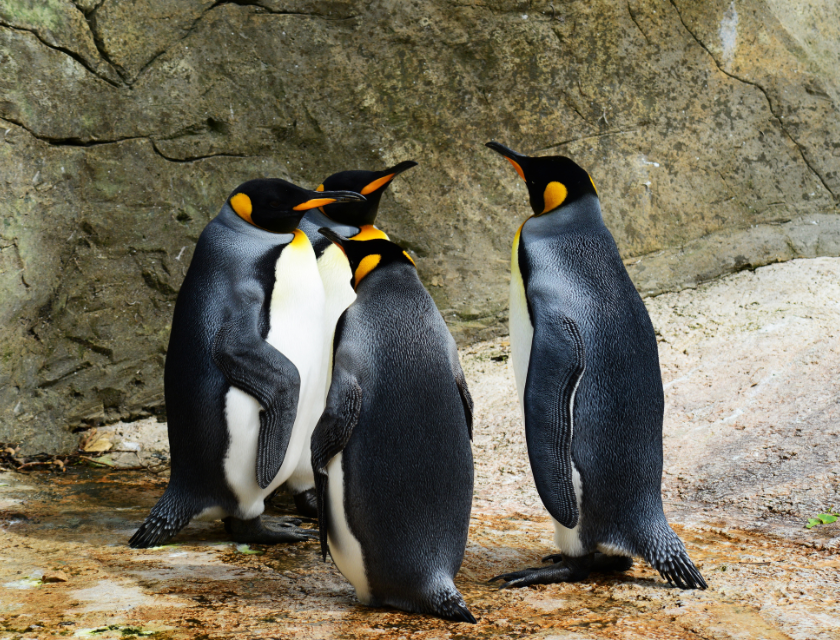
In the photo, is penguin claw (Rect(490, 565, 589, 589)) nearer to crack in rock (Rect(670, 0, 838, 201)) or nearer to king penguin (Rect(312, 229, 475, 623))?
king penguin (Rect(312, 229, 475, 623))

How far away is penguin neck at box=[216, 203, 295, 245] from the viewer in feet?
10.6

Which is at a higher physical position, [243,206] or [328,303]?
[243,206]

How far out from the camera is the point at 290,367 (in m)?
3.00

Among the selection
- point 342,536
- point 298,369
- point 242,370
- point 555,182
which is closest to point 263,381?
point 242,370

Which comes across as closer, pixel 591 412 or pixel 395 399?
pixel 395 399

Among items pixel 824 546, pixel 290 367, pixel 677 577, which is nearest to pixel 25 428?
pixel 290 367

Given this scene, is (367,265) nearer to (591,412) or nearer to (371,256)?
(371,256)

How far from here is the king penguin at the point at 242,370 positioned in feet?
9.64

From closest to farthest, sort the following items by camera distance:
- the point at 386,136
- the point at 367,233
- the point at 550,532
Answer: the point at 550,532 < the point at 367,233 < the point at 386,136

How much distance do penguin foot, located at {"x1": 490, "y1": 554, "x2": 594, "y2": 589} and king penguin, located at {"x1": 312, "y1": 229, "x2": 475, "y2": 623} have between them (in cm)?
30

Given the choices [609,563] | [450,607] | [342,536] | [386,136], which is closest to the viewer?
[450,607]

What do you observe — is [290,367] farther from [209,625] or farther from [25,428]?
[25,428]

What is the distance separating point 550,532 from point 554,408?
85 centimetres

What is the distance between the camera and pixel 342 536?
2.20 m
